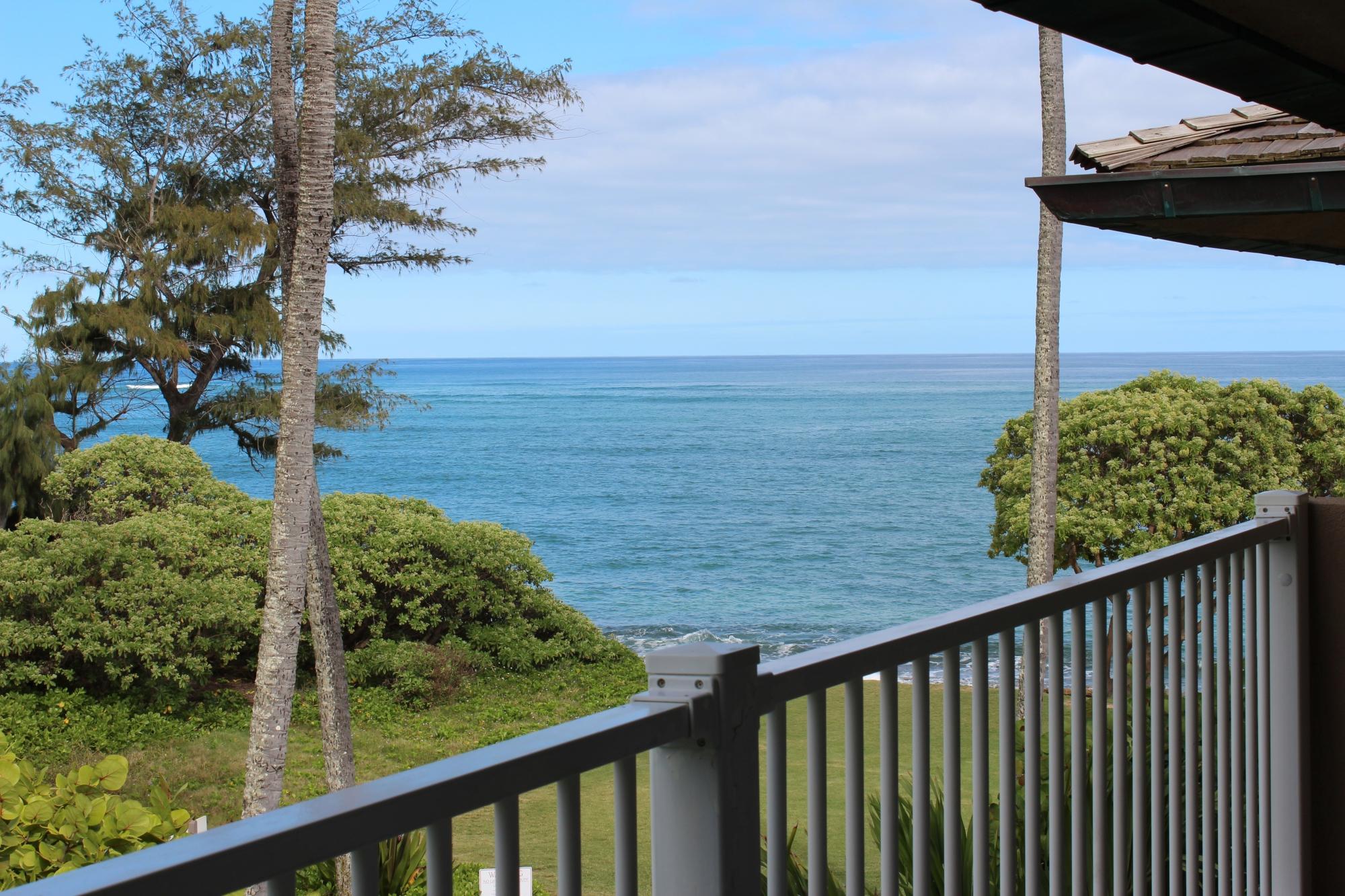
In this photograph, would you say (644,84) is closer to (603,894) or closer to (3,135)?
(3,135)

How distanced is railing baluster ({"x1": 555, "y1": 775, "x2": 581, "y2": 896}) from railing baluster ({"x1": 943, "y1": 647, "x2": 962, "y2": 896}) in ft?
1.99

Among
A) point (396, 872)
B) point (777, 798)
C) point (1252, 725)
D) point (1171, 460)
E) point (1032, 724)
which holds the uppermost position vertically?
point (777, 798)

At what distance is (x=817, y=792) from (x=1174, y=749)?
1145 mm

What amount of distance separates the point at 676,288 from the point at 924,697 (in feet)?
287

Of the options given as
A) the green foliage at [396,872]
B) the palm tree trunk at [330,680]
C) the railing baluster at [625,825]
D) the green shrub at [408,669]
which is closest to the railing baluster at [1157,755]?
the railing baluster at [625,825]

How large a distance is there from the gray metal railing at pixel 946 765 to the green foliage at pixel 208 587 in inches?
521

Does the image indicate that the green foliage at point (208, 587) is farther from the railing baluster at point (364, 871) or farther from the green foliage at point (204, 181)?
the railing baluster at point (364, 871)

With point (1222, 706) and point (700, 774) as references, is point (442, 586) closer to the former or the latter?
point (1222, 706)

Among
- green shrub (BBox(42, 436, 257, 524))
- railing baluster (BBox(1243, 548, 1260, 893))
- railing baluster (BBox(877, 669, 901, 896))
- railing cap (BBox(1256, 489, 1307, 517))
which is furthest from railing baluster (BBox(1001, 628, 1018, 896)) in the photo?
green shrub (BBox(42, 436, 257, 524))

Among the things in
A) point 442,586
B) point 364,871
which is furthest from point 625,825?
point 442,586

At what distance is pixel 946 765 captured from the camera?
1.49 metres

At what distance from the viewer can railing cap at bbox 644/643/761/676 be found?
3.68 feet

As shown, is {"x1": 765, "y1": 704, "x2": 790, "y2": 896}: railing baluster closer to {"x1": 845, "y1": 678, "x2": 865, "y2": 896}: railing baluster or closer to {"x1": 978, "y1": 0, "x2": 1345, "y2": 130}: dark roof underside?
{"x1": 845, "y1": 678, "x2": 865, "y2": 896}: railing baluster

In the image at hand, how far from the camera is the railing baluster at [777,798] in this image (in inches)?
49.1
